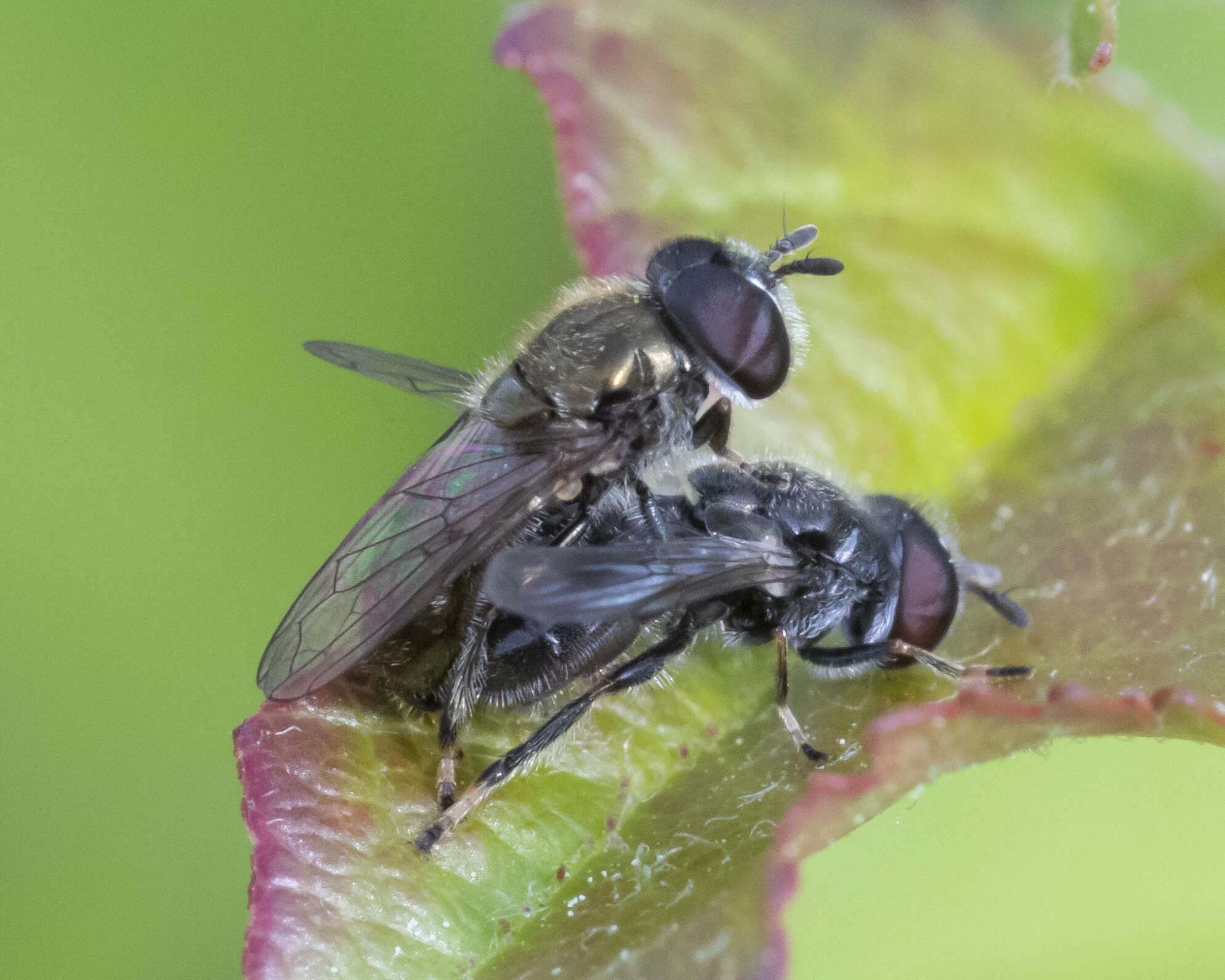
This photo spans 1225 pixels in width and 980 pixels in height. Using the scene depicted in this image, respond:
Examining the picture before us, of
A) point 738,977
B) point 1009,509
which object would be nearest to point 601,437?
point 1009,509

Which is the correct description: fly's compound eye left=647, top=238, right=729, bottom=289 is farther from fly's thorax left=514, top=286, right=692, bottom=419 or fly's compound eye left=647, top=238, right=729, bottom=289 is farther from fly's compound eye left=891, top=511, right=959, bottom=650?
fly's compound eye left=891, top=511, right=959, bottom=650

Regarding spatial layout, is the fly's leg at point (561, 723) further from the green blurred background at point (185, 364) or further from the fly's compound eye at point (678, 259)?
the green blurred background at point (185, 364)

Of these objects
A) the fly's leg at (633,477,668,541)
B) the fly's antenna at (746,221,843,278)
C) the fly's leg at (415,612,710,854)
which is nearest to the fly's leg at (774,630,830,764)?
the fly's leg at (415,612,710,854)

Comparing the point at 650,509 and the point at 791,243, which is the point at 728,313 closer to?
the point at 791,243

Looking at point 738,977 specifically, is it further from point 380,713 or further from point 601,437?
point 601,437

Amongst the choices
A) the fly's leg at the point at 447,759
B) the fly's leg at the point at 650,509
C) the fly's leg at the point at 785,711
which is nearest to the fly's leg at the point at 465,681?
the fly's leg at the point at 447,759
